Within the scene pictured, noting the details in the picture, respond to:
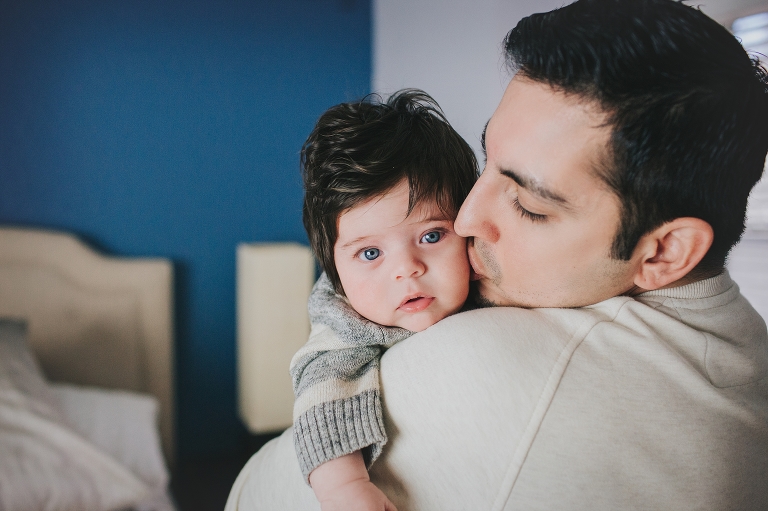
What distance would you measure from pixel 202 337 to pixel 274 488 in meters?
1.77

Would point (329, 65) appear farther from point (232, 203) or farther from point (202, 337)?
point (202, 337)

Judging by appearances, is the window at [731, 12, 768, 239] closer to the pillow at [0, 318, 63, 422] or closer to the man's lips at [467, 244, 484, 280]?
the man's lips at [467, 244, 484, 280]

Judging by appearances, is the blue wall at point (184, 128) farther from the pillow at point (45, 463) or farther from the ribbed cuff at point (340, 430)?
the ribbed cuff at point (340, 430)

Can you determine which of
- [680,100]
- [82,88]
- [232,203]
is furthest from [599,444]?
[82,88]

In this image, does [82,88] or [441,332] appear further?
[82,88]

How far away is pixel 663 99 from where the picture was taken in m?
0.58

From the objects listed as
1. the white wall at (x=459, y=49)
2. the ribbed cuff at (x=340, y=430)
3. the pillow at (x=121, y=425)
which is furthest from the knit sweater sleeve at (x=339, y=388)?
the pillow at (x=121, y=425)

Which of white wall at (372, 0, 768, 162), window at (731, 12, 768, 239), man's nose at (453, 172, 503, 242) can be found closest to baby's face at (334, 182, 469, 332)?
man's nose at (453, 172, 503, 242)

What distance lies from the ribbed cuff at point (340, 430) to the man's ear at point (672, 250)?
39 centimetres

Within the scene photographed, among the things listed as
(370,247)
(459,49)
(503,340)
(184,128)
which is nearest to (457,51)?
(459,49)

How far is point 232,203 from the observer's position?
241 centimetres

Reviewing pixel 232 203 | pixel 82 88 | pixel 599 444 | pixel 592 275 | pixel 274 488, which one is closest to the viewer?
pixel 599 444

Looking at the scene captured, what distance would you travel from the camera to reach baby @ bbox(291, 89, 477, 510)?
2.27 feet

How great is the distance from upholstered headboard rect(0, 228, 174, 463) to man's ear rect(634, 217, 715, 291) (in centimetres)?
202
